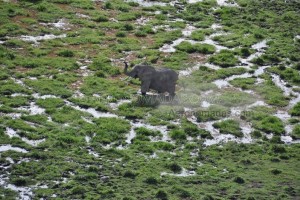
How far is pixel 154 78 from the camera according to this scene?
3306cm

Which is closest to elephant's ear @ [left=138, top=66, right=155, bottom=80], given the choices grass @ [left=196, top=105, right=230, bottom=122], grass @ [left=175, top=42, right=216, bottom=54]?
grass @ [left=196, top=105, right=230, bottom=122]

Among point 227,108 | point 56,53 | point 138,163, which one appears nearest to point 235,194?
point 138,163

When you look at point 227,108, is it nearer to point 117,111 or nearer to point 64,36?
point 117,111

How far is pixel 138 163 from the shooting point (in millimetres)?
27141

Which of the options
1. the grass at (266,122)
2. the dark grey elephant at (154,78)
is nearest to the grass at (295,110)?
the grass at (266,122)

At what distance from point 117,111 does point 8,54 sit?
718 centimetres

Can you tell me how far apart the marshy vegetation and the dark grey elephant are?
561mm

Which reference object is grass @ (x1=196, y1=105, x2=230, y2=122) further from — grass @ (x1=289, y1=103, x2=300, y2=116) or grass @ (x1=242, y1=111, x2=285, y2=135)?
grass @ (x1=289, y1=103, x2=300, y2=116)

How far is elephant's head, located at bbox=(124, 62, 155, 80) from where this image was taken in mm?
32906

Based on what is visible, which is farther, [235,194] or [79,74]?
[79,74]

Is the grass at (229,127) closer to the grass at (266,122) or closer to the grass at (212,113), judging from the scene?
the grass at (212,113)

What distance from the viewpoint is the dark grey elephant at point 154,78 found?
3291 cm

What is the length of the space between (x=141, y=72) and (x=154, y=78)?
64 centimetres

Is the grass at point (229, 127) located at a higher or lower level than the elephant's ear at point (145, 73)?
lower
